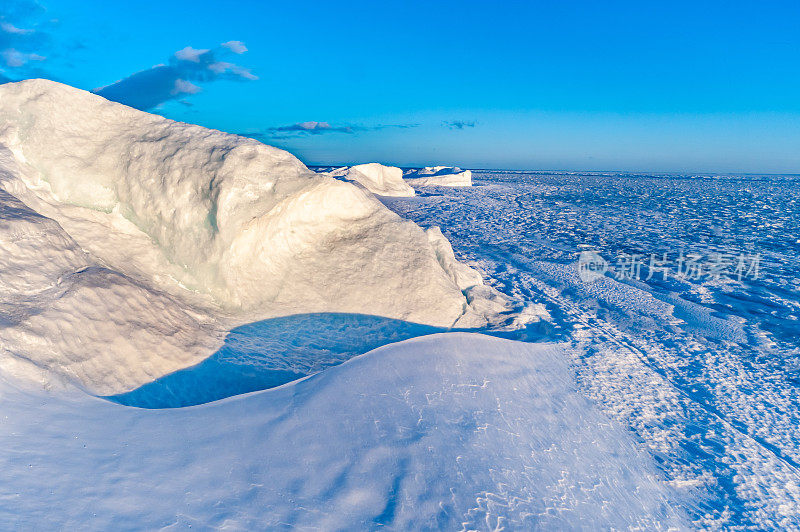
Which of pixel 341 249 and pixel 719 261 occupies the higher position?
pixel 341 249

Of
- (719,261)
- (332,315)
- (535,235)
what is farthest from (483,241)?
(332,315)

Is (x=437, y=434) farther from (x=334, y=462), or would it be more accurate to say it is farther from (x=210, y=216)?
(x=210, y=216)

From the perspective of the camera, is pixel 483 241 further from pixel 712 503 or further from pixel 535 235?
pixel 712 503

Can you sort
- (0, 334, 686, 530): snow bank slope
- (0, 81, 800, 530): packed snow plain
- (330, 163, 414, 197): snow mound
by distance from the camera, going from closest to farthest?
(0, 334, 686, 530): snow bank slope < (0, 81, 800, 530): packed snow plain < (330, 163, 414, 197): snow mound

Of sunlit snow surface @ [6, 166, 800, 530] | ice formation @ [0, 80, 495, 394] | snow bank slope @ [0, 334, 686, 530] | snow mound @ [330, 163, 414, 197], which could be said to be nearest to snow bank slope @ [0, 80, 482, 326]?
ice formation @ [0, 80, 495, 394]

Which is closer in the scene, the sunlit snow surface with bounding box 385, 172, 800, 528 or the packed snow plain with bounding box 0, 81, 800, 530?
the packed snow plain with bounding box 0, 81, 800, 530

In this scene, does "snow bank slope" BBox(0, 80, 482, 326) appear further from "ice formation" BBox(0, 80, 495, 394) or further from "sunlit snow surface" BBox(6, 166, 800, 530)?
"sunlit snow surface" BBox(6, 166, 800, 530)

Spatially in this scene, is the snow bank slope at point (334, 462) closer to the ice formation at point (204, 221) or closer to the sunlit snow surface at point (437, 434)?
the sunlit snow surface at point (437, 434)
